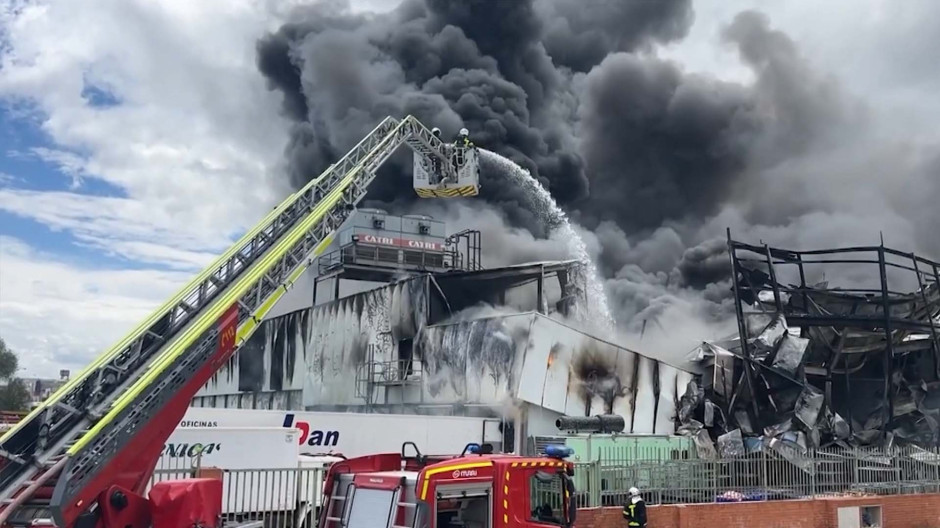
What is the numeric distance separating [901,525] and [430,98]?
119ft

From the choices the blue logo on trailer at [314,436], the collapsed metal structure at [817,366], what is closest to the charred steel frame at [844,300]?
the collapsed metal structure at [817,366]

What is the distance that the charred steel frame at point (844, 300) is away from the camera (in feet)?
70.2

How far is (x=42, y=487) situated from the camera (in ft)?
23.3

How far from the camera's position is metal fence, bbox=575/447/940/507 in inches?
500

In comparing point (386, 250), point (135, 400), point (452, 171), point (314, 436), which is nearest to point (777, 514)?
point (314, 436)

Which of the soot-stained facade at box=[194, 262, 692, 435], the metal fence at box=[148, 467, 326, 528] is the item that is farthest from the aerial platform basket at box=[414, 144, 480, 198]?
the metal fence at box=[148, 467, 326, 528]

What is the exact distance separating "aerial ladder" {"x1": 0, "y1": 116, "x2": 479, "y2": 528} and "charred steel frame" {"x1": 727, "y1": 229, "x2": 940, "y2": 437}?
43.6 ft

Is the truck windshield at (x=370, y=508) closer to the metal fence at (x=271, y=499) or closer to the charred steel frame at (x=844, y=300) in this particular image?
the metal fence at (x=271, y=499)

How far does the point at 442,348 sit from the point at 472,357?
4.76ft

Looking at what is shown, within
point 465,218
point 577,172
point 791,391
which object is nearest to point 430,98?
point 465,218

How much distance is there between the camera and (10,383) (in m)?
62.4

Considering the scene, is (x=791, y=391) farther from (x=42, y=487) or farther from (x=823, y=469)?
(x=42, y=487)

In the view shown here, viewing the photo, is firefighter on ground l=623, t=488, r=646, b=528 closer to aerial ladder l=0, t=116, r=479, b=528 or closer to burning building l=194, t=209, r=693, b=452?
aerial ladder l=0, t=116, r=479, b=528

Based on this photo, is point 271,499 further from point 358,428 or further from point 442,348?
point 442,348
